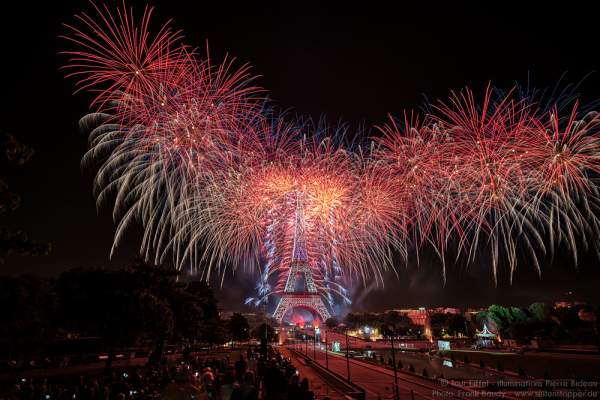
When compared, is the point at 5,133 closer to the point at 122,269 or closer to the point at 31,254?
the point at 31,254

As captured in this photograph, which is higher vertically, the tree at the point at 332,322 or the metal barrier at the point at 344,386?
the tree at the point at 332,322

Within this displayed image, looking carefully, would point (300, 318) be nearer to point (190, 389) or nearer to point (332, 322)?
point (332, 322)

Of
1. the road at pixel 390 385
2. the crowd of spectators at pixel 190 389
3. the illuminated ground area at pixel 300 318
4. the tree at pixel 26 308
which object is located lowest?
the road at pixel 390 385

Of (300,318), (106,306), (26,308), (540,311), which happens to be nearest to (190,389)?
(106,306)

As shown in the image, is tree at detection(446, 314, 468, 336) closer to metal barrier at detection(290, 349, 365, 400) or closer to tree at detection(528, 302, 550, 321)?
tree at detection(528, 302, 550, 321)

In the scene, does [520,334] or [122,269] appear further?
[520,334]

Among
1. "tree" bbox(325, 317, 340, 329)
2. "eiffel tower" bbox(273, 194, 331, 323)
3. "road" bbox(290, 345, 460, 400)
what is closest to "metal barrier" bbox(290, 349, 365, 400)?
"road" bbox(290, 345, 460, 400)

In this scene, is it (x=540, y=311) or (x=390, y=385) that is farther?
(x=540, y=311)

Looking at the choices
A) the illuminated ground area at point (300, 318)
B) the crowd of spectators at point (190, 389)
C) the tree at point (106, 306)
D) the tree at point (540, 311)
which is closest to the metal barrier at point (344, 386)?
the crowd of spectators at point (190, 389)

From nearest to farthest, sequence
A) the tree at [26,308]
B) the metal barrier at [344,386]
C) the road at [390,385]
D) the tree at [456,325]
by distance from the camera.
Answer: the metal barrier at [344,386] → the road at [390,385] → the tree at [26,308] → the tree at [456,325]

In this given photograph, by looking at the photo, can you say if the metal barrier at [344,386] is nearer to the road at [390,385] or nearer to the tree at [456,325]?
the road at [390,385]

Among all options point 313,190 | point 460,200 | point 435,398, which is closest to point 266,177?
point 313,190
